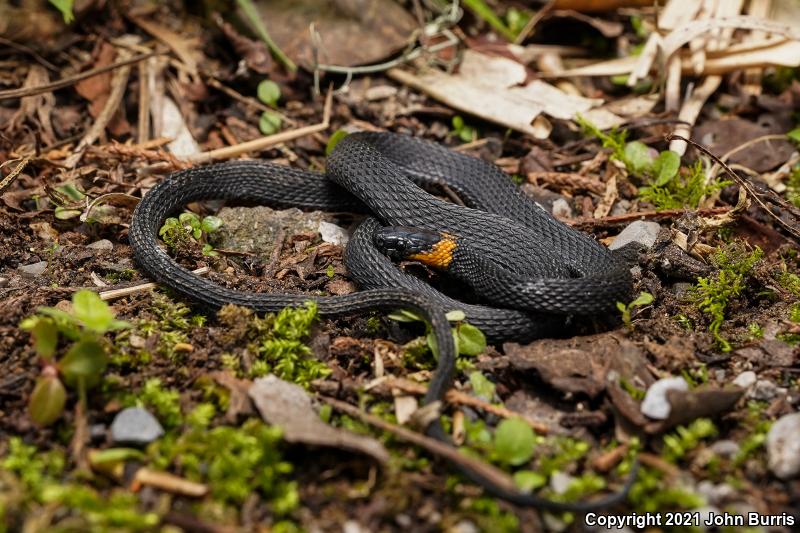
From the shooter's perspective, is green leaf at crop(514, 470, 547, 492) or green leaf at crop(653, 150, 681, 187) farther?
green leaf at crop(653, 150, 681, 187)

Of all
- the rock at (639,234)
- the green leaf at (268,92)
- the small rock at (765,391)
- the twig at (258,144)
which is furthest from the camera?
the green leaf at (268,92)

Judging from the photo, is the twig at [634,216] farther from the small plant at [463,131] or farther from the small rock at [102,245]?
the small rock at [102,245]

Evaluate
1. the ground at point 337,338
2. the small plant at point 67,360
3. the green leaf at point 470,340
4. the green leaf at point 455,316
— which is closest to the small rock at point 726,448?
the ground at point 337,338

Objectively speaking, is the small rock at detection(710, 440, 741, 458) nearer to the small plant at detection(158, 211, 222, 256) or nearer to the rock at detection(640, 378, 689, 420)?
the rock at detection(640, 378, 689, 420)

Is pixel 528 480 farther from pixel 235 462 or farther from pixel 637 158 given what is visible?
pixel 637 158

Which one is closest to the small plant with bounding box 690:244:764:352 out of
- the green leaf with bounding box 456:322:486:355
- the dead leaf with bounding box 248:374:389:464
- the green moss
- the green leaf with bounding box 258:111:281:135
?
the green leaf with bounding box 456:322:486:355

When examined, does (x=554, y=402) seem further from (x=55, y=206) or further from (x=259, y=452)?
(x=55, y=206)

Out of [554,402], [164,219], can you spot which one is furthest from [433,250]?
[164,219]
